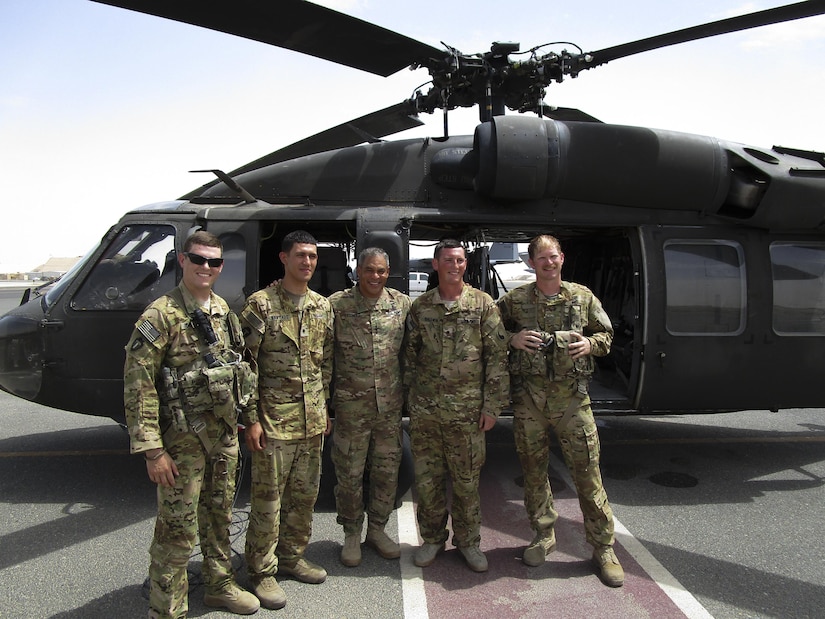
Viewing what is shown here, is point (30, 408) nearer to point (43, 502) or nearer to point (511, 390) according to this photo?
point (43, 502)

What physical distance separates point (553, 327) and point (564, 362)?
23cm

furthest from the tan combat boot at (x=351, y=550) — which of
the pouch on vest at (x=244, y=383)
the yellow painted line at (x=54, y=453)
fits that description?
the yellow painted line at (x=54, y=453)

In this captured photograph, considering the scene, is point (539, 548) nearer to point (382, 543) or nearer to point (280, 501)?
point (382, 543)

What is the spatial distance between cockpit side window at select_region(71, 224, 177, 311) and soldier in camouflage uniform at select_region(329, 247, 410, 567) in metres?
1.98

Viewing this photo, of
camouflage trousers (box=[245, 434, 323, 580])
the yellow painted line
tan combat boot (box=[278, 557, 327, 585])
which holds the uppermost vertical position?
camouflage trousers (box=[245, 434, 323, 580])

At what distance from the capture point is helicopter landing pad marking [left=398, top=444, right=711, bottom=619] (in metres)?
3.05

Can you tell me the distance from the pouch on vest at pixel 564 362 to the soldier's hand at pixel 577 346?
0.7 inches

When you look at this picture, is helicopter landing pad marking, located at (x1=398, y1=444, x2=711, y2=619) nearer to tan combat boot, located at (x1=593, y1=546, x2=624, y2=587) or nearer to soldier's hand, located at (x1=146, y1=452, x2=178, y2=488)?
tan combat boot, located at (x1=593, y1=546, x2=624, y2=587)

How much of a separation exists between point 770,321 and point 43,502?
245 inches

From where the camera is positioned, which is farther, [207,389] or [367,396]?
[367,396]

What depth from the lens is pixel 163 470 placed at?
2670 mm

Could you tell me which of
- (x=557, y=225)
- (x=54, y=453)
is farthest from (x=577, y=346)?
(x=54, y=453)

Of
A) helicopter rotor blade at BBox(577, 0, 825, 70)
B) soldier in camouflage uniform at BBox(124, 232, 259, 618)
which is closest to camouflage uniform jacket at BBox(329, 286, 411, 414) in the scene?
soldier in camouflage uniform at BBox(124, 232, 259, 618)

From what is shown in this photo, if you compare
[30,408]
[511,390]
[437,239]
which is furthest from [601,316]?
[30,408]
